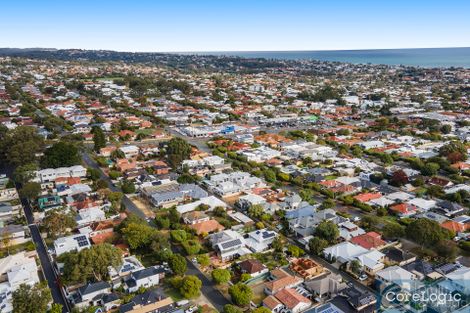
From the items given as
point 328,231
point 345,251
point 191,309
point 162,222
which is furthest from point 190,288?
point 328,231

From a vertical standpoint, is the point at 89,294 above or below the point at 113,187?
above

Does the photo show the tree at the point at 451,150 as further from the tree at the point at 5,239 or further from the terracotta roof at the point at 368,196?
the tree at the point at 5,239

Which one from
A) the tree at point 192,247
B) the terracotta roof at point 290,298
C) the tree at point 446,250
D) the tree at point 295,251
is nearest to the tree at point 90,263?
the tree at point 192,247

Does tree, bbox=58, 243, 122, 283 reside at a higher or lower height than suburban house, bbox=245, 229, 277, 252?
higher

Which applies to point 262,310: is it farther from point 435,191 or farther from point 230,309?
point 435,191

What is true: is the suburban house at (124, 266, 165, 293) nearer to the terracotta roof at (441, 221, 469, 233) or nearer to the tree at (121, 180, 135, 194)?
the tree at (121, 180, 135, 194)

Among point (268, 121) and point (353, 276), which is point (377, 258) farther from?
point (268, 121)

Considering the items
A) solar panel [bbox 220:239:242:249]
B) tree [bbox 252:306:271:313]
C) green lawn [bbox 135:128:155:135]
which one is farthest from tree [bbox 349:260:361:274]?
green lawn [bbox 135:128:155:135]
